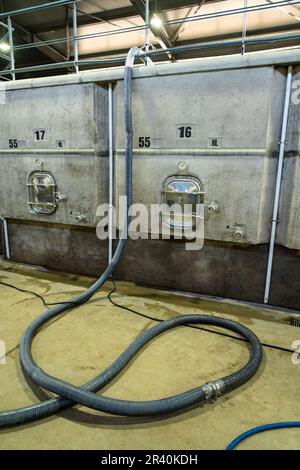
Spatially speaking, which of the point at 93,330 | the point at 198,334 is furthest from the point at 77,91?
the point at 198,334

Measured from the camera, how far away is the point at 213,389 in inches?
64.9

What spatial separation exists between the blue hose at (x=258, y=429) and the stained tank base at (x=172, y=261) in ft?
4.33

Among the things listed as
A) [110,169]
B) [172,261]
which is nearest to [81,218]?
[110,169]

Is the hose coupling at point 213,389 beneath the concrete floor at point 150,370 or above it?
above

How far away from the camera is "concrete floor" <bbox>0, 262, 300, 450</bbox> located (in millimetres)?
1451

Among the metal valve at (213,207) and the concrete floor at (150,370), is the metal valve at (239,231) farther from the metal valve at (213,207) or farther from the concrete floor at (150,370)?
the concrete floor at (150,370)

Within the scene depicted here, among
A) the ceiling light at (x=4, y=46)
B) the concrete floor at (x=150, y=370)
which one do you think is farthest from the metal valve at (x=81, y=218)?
the ceiling light at (x=4, y=46)

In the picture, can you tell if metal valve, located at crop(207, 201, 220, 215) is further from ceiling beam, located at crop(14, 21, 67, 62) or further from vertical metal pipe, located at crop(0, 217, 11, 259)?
ceiling beam, located at crop(14, 21, 67, 62)

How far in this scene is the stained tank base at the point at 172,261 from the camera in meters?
2.68

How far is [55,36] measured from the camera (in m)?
6.16

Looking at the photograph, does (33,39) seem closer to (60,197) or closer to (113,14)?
(113,14)

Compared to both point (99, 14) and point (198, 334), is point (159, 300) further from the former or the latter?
point (99, 14)

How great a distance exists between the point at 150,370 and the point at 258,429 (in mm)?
697

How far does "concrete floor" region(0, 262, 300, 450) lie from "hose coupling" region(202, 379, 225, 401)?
1.8 inches
